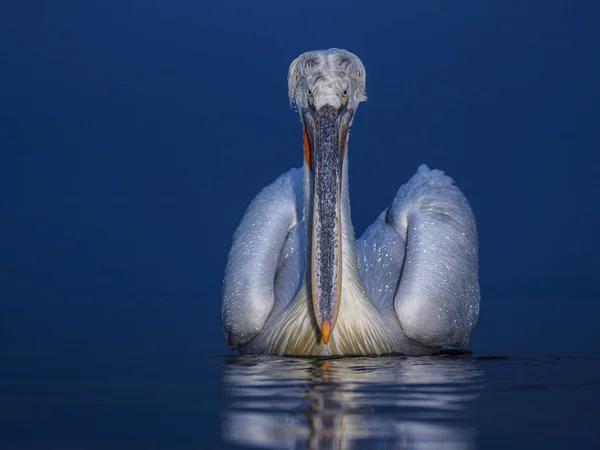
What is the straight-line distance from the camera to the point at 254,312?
673 cm

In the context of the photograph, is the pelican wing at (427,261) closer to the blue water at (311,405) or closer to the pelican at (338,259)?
the pelican at (338,259)

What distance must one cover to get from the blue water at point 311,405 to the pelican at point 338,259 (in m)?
0.25

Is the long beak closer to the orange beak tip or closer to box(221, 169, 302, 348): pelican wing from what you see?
the orange beak tip

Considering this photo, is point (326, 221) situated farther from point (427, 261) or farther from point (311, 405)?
point (311, 405)

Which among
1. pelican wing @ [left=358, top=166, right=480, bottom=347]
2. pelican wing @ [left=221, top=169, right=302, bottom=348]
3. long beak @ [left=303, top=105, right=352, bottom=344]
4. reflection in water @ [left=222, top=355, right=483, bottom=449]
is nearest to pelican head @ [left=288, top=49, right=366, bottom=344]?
long beak @ [left=303, top=105, right=352, bottom=344]

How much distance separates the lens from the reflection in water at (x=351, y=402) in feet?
11.1

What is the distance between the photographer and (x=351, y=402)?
4199mm

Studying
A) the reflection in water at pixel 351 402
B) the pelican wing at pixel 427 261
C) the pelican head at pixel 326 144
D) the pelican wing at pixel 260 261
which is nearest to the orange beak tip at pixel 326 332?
the pelican head at pixel 326 144

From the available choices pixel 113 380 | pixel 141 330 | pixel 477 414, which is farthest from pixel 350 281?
pixel 141 330

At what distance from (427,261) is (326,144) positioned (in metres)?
1.20

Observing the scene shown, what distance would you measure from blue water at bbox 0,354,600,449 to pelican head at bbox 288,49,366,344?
442 millimetres

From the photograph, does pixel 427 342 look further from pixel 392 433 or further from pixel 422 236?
pixel 392 433

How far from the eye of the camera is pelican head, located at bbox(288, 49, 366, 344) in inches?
233

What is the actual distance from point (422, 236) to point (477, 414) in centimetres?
313
